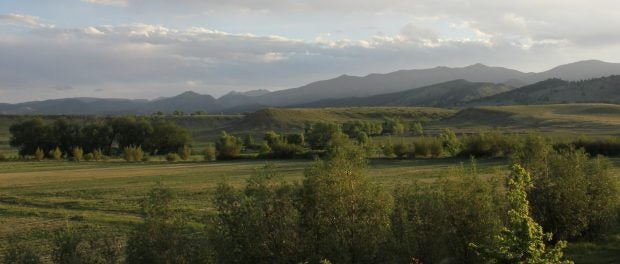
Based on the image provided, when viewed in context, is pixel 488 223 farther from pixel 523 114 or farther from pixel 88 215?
pixel 523 114

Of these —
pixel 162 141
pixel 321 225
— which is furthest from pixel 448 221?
pixel 162 141

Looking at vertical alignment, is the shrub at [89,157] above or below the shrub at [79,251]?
below

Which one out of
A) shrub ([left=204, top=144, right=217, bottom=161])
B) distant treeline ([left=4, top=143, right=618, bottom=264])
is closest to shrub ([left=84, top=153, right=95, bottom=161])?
shrub ([left=204, top=144, right=217, bottom=161])

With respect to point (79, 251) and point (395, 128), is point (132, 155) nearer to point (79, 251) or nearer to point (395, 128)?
point (395, 128)

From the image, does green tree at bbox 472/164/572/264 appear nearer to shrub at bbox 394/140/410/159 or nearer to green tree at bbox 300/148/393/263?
green tree at bbox 300/148/393/263

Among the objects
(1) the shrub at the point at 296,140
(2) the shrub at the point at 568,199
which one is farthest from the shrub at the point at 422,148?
(2) the shrub at the point at 568,199

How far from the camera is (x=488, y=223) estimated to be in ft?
65.2

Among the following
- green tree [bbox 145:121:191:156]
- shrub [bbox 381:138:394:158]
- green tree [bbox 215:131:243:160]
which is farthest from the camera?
green tree [bbox 145:121:191:156]

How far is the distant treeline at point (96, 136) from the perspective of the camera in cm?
12744

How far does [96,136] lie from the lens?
12962cm

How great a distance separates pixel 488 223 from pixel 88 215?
30.2 meters

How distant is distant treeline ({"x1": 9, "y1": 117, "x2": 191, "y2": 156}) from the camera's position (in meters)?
127

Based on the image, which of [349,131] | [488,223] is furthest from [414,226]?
[349,131]

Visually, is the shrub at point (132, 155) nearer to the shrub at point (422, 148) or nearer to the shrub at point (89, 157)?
the shrub at point (89, 157)
